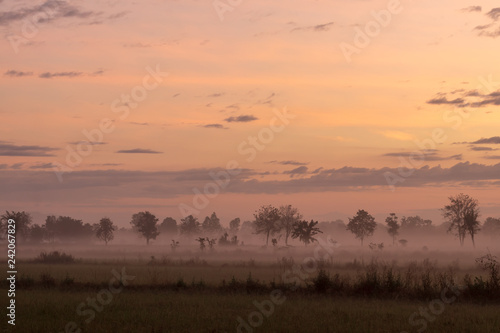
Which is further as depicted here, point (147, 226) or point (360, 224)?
point (147, 226)

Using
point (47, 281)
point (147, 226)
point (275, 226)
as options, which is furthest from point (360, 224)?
point (47, 281)

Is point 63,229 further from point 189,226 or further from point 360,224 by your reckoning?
point 360,224

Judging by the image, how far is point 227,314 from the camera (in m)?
24.3

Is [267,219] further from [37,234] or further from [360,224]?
[37,234]

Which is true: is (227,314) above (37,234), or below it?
below

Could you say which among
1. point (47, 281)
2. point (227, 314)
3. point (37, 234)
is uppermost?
point (37, 234)

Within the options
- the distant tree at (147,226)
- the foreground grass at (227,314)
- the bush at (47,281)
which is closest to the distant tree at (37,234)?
the distant tree at (147,226)

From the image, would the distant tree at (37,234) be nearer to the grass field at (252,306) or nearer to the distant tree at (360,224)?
the distant tree at (360,224)

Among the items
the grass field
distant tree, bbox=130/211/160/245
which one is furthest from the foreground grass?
distant tree, bbox=130/211/160/245

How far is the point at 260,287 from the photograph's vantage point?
3216 cm

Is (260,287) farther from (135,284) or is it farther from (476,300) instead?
(476,300)

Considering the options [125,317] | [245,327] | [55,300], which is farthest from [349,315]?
[55,300]

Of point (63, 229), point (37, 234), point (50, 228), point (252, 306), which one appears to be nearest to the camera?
point (252, 306)

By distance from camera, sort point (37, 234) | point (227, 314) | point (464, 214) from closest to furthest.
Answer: point (227, 314) → point (464, 214) → point (37, 234)
